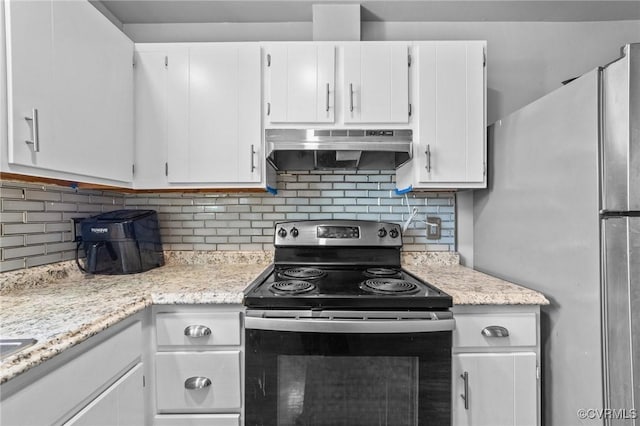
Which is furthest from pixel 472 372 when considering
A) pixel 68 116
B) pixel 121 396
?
pixel 68 116

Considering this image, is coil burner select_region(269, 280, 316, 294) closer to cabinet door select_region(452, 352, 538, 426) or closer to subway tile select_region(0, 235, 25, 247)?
cabinet door select_region(452, 352, 538, 426)

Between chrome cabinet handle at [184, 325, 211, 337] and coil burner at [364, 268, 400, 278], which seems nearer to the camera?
chrome cabinet handle at [184, 325, 211, 337]

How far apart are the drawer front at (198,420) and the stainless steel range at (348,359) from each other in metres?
0.13

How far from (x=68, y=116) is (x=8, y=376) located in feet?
3.41

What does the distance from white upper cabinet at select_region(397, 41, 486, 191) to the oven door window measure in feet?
2.98

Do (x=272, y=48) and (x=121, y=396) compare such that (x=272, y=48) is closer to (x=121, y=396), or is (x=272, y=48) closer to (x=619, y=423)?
(x=121, y=396)

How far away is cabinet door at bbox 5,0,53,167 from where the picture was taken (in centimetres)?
106

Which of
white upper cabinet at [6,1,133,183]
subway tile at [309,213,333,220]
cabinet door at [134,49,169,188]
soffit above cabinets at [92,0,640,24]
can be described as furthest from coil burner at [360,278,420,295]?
soffit above cabinets at [92,0,640,24]

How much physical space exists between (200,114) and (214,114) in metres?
0.08

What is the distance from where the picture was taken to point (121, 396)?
110cm

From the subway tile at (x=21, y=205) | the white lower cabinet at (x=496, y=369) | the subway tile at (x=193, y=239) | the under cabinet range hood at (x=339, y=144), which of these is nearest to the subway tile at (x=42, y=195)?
the subway tile at (x=21, y=205)

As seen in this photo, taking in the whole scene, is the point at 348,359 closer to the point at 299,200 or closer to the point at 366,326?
the point at 366,326

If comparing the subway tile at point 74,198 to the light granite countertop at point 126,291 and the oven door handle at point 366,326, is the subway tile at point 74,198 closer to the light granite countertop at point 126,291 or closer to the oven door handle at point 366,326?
the light granite countertop at point 126,291

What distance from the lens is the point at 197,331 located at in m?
1.30
